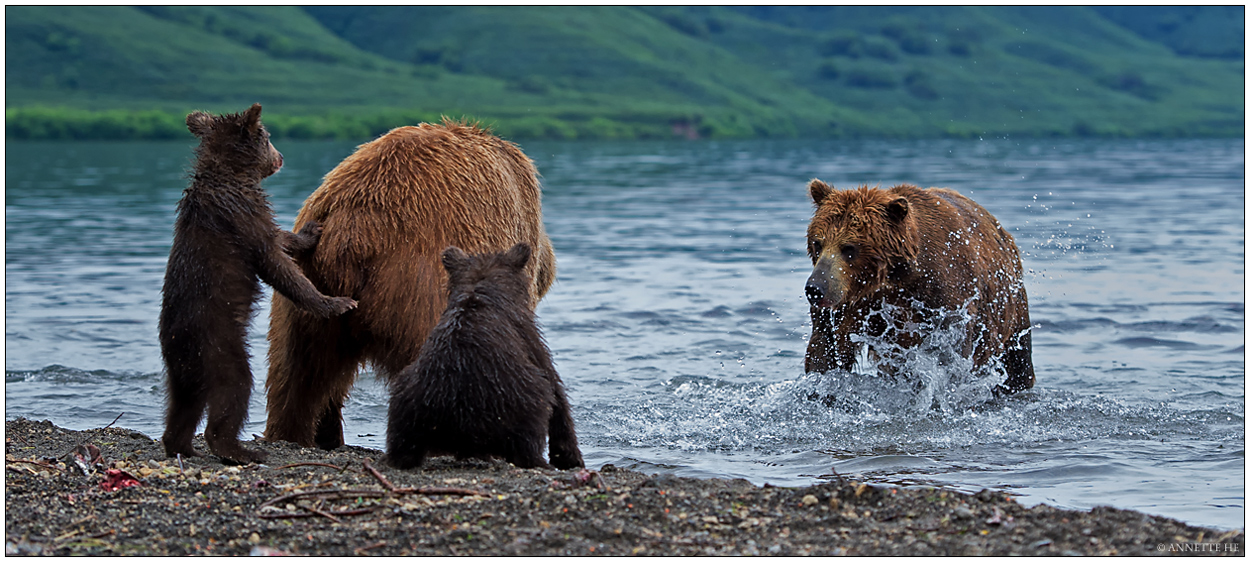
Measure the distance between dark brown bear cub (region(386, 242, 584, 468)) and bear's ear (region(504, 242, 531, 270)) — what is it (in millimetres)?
67

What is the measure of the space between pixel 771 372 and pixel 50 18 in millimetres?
135160

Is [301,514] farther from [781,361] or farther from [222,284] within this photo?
[781,361]

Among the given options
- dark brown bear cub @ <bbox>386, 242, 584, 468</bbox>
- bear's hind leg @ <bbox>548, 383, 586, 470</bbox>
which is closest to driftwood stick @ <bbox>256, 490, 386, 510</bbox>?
dark brown bear cub @ <bbox>386, 242, 584, 468</bbox>

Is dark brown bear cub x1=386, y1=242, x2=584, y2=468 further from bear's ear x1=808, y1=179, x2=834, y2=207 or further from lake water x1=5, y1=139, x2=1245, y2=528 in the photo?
bear's ear x1=808, y1=179, x2=834, y2=207

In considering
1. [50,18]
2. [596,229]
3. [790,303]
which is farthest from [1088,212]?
[50,18]

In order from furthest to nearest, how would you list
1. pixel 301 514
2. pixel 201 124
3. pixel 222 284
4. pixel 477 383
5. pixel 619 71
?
1. pixel 619 71
2. pixel 201 124
3. pixel 222 284
4. pixel 477 383
5. pixel 301 514

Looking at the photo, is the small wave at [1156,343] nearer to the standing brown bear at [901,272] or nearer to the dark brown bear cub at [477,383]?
→ the standing brown bear at [901,272]

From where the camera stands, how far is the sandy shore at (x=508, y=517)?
4336mm

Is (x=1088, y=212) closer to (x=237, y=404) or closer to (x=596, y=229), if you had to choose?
(x=596, y=229)

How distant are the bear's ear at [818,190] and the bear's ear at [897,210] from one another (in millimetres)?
484

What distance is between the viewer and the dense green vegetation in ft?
346

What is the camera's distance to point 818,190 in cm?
797

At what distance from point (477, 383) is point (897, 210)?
3.47 meters

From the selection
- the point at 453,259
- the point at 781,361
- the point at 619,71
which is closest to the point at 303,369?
the point at 453,259
